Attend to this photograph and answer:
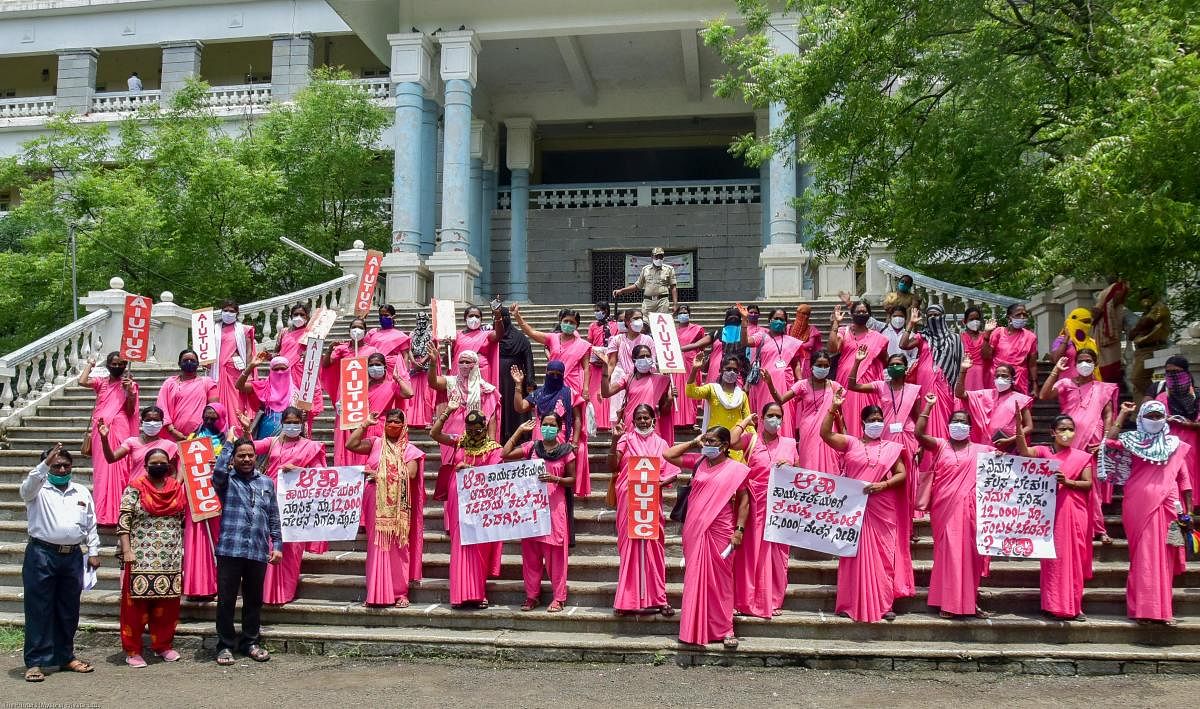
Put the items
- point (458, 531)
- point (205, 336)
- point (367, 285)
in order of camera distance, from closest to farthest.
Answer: point (458, 531) → point (205, 336) → point (367, 285)

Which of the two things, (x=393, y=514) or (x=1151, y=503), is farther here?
(x=393, y=514)

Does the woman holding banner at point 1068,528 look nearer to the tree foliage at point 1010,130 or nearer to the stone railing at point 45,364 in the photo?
the tree foliage at point 1010,130

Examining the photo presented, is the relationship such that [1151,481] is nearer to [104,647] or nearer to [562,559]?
[562,559]

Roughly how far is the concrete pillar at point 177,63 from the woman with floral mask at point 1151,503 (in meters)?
26.5

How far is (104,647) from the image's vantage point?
8.45 meters

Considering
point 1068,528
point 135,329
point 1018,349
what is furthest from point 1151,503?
point 135,329

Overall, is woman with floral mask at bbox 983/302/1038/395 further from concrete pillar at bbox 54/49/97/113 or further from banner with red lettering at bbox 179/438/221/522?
concrete pillar at bbox 54/49/97/113

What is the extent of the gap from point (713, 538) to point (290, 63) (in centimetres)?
2394

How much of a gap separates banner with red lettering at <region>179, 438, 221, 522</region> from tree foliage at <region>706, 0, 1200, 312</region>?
295 inches

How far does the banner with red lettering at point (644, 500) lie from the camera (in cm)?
809

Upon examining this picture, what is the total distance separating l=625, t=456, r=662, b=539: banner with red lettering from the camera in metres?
8.09

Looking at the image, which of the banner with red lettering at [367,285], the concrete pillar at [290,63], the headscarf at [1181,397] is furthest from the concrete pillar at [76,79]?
the headscarf at [1181,397]

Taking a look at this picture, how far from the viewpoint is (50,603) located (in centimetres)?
754

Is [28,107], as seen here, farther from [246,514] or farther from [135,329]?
[246,514]
